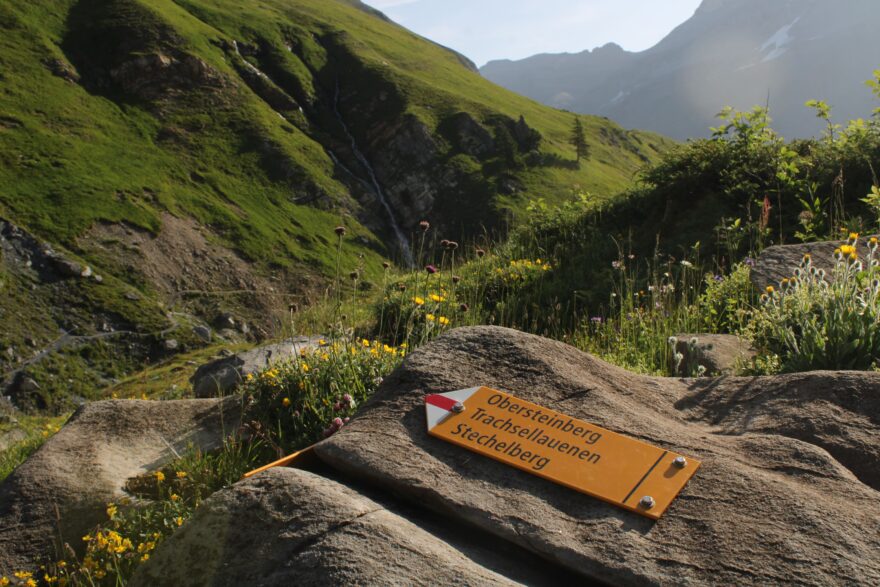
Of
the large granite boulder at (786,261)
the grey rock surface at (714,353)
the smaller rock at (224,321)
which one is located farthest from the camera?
the smaller rock at (224,321)

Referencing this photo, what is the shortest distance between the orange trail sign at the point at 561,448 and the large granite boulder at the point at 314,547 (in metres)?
0.55

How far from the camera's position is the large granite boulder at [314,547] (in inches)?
138

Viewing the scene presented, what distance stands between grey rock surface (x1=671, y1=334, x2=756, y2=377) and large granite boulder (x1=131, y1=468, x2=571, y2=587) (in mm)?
4081

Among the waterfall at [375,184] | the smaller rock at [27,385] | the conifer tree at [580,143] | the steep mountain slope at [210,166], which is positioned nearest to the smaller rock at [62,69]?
the steep mountain slope at [210,166]

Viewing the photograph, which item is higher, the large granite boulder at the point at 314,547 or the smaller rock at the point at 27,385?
the large granite boulder at the point at 314,547

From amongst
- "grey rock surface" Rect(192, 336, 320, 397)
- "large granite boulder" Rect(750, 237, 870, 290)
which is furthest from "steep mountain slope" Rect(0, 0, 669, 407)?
"large granite boulder" Rect(750, 237, 870, 290)

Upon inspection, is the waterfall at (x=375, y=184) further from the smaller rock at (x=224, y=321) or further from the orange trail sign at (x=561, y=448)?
the orange trail sign at (x=561, y=448)

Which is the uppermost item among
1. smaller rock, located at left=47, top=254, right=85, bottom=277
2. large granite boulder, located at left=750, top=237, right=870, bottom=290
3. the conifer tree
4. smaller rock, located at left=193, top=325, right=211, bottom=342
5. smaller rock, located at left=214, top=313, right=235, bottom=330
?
the conifer tree

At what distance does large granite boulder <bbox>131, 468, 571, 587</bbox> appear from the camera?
351 centimetres

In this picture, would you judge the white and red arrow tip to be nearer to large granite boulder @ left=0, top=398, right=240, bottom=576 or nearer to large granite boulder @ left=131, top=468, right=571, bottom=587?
large granite boulder @ left=131, top=468, right=571, bottom=587

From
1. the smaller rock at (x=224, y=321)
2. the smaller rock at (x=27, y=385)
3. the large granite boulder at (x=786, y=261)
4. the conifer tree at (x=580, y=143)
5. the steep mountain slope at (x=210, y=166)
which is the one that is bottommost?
the smaller rock at (x=27, y=385)

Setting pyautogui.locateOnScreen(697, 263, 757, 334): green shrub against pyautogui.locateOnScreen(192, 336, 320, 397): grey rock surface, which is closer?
pyautogui.locateOnScreen(697, 263, 757, 334): green shrub

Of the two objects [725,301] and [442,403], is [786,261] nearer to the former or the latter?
[725,301]

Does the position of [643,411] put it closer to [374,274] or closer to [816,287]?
[816,287]
